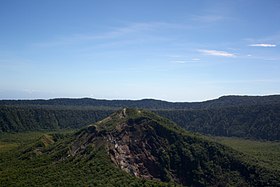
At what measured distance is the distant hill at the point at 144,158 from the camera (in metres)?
132

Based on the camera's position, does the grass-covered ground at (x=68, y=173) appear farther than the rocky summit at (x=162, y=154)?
No

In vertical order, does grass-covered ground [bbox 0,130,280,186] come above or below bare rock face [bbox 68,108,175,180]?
below

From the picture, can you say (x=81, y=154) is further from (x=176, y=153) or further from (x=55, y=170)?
(x=176, y=153)

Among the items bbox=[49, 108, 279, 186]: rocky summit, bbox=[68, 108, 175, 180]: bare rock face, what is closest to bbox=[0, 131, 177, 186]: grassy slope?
bbox=[49, 108, 279, 186]: rocky summit

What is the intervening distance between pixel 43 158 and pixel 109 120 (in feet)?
118

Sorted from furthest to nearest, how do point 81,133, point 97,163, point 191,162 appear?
point 81,133, point 191,162, point 97,163

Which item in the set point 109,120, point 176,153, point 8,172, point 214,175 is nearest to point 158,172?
point 176,153

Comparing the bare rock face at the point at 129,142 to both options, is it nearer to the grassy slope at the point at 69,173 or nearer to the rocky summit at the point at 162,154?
the rocky summit at the point at 162,154

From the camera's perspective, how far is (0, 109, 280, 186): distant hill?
131875 millimetres

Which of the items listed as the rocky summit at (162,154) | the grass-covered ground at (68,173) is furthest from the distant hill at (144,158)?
the grass-covered ground at (68,173)

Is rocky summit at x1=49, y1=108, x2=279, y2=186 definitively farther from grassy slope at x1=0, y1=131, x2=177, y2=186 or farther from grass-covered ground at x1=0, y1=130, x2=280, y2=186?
grass-covered ground at x1=0, y1=130, x2=280, y2=186

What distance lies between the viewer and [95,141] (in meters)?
146

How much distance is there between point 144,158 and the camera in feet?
483

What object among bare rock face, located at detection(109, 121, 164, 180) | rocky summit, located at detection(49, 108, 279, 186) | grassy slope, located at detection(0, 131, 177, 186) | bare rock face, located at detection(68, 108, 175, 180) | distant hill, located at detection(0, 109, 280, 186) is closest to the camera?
grassy slope, located at detection(0, 131, 177, 186)
